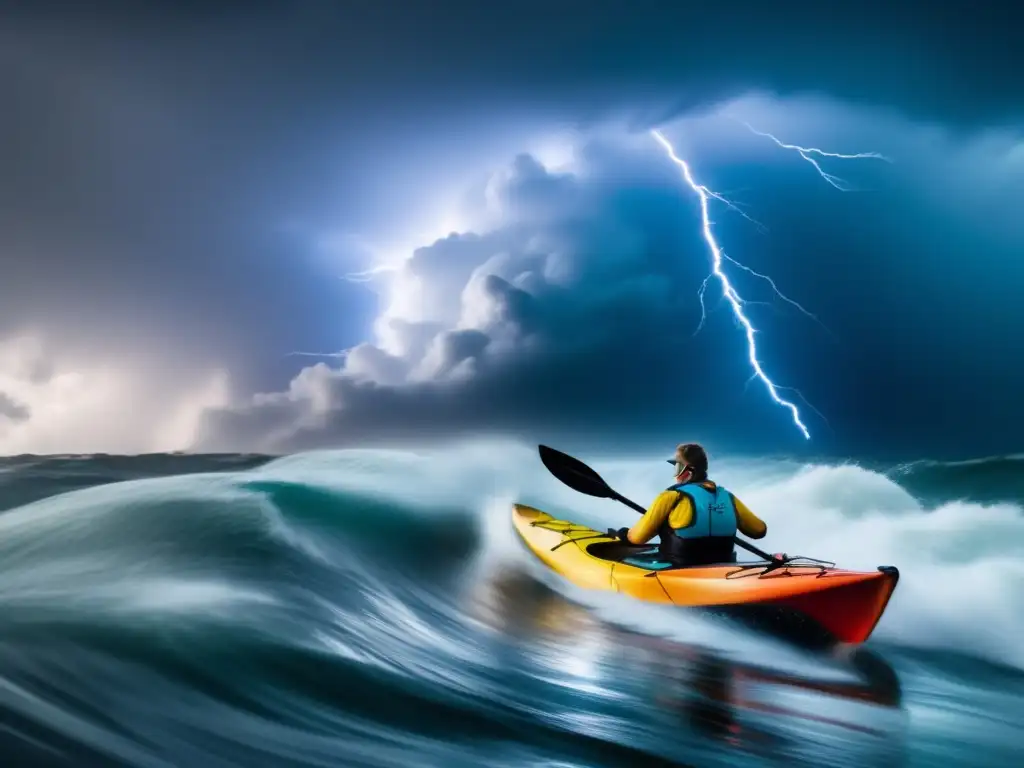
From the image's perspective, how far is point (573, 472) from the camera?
4527mm

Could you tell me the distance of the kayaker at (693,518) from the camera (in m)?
3.14

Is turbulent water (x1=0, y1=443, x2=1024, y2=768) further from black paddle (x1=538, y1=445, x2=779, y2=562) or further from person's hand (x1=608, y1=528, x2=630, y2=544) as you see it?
black paddle (x1=538, y1=445, x2=779, y2=562)

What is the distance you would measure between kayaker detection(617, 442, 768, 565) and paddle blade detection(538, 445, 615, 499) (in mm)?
1204

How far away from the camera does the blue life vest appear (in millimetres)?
3131

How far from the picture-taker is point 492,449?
803 centimetres

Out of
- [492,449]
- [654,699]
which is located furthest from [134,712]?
[492,449]

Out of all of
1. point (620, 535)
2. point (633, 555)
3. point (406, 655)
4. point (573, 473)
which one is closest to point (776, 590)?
point (620, 535)

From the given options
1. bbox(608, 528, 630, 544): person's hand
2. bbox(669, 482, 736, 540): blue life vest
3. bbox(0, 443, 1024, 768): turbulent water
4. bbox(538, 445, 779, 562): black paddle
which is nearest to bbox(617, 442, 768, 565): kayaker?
bbox(669, 482, 736, 540): blue life vest

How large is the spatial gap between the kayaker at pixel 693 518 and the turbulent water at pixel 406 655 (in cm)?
30

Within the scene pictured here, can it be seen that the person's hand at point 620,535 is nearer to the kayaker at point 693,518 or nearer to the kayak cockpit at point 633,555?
the kayak cockpit at point 633,555

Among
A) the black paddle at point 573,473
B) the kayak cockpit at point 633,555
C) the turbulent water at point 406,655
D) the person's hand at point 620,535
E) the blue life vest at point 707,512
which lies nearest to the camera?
the turbulent water at point 406,655

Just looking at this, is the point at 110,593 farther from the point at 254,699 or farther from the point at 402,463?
the point at 402,463

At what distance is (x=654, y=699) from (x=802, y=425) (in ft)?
22.7

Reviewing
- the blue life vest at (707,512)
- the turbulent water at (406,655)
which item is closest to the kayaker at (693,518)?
the blue life vest at (707,512)
